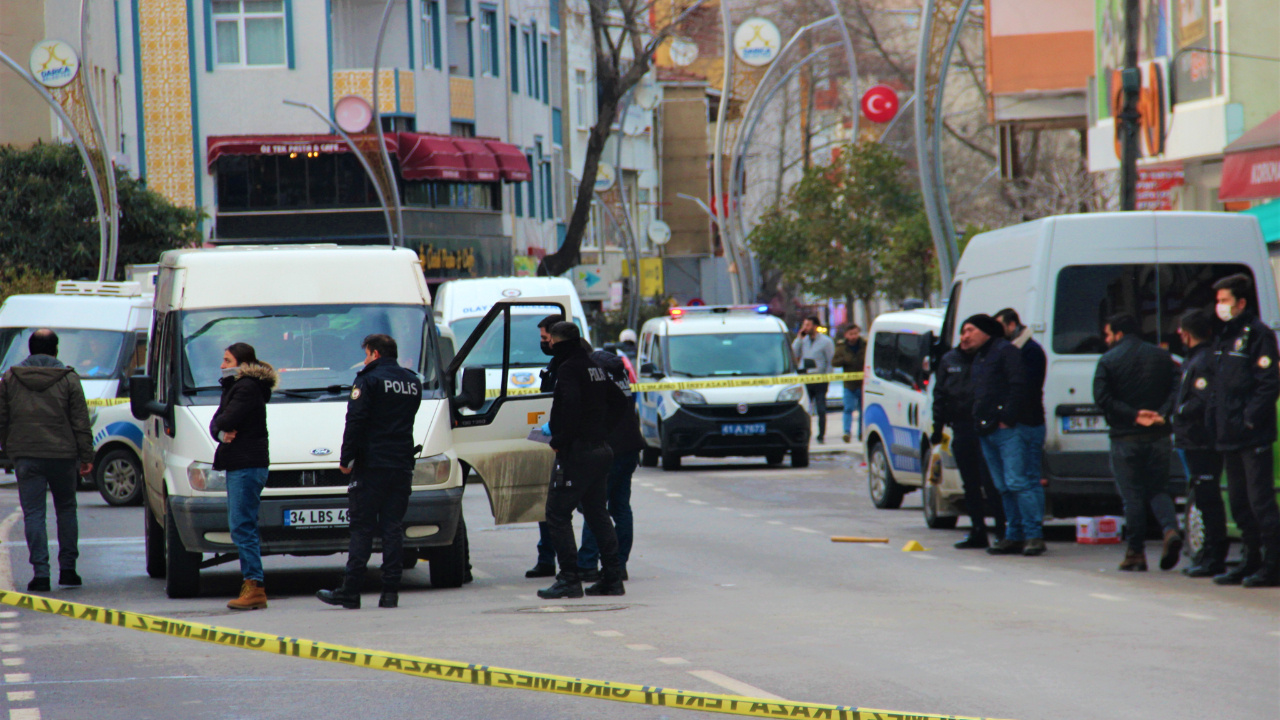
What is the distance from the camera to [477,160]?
49.7 meters

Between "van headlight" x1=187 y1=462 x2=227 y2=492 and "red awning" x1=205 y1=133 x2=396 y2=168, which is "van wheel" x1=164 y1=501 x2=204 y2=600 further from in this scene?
"red awning" x1=205 y1=133 x2=396 y2=168

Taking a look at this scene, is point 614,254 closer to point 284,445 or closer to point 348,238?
point 348,238

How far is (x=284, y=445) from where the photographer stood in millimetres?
11680

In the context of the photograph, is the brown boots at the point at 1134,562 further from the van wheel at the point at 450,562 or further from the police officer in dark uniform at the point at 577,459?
Result: the van wheel at the point at 450,562

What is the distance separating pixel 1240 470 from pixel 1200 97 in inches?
673

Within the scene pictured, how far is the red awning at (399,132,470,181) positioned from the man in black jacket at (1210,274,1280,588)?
37.4m

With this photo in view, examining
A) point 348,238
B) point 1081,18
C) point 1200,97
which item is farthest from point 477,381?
point 348,238

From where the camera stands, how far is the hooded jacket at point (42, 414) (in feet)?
41.0

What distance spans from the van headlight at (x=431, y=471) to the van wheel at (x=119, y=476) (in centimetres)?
940

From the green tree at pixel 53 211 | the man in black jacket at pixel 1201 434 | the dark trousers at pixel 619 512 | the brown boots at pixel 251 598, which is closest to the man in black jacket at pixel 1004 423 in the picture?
the man in black jacket at pixel 1201 434

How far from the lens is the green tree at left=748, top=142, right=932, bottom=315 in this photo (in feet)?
123

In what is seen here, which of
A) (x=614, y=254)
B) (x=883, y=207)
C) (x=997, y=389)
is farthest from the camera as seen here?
(x=614, y=254)

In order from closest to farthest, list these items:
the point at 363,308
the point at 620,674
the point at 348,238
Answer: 1. the point at 620,674
2. the point at 363,308
3. the point at 348,238

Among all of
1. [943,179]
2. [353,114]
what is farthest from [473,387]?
[353,114]
